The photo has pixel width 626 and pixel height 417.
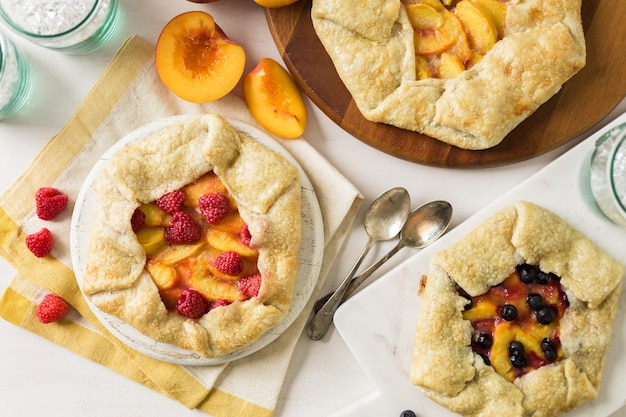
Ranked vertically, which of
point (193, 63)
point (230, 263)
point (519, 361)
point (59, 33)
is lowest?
point (519, 361)

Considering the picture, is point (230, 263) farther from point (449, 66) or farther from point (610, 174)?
point (610, 174)

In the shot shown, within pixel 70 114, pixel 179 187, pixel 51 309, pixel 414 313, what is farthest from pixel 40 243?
pixel 414 313

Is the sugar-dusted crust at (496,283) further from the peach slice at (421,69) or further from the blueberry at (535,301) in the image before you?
the peach slice at (421,69)

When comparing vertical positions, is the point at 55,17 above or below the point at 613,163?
above

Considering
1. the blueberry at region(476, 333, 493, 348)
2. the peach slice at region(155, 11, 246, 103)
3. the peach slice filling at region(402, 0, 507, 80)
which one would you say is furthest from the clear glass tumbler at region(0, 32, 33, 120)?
the blueberry at region(476, 333, 493, 348)

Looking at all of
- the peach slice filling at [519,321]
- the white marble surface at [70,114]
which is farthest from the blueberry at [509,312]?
the white marble surface at [70,114]

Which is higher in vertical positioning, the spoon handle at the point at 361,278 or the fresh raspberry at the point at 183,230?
→ the fresh raspberry at the point at 183,230

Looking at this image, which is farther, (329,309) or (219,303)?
(329,309)
